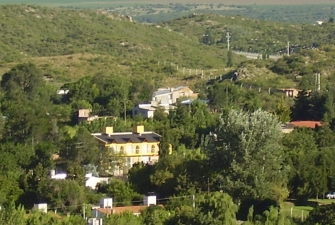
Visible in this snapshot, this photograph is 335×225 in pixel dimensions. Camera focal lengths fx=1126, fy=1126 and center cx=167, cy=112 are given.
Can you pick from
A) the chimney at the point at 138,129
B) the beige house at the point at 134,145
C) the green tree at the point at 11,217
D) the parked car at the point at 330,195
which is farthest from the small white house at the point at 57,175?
the parked car at the point at 330,195

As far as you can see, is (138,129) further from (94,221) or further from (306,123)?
(94,221)

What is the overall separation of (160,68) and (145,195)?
31.8 metres

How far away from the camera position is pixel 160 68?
58531 mm

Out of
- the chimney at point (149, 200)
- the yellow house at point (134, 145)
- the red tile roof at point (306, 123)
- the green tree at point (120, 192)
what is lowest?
the red tile roof at point (306, 123)

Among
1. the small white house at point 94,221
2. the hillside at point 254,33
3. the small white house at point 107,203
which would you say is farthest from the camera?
the hillside at point 254,33

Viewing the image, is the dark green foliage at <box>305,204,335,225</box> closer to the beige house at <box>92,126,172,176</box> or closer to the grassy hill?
the beige house at <box>92,126,172,176</box>

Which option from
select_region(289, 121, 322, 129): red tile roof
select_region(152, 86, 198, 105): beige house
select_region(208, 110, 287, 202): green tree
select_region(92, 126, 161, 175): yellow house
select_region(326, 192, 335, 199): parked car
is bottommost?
select_region(152, 86, 198, 105): beige house

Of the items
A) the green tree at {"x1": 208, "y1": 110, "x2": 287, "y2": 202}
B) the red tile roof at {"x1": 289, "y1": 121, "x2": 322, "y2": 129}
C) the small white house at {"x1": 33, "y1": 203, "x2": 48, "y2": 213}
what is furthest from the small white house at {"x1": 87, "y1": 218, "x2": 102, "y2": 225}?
the red tile roof at {"x1": 289, "y1": 121, "x2": 322, "y2": 129}

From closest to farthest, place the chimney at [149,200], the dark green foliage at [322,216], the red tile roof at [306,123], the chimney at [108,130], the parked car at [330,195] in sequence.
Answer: the dark green foliage at [322,216] < the chimney at [149,200] < the parked car at [330,195] < the chimney at [108,130] < the red tile roof at [306,123]

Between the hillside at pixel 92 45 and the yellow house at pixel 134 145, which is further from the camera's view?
the hillside at pixel 92 45

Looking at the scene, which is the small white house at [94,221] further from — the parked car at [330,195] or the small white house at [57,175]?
the parked car at [330,195]

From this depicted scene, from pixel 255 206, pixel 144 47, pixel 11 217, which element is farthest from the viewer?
pixel 144 47

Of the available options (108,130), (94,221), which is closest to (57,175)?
(94,221)

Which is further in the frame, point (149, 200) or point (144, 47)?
point (144, 47)
